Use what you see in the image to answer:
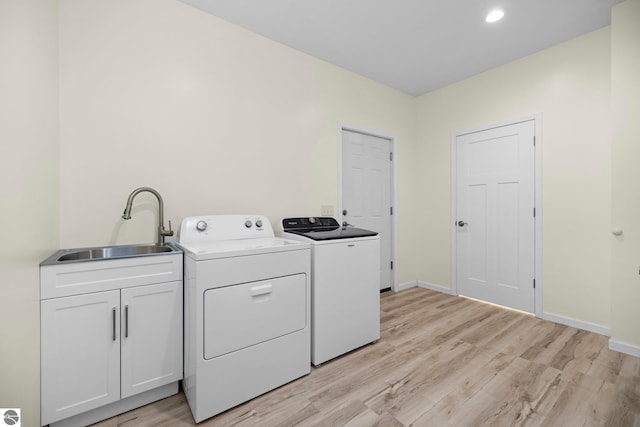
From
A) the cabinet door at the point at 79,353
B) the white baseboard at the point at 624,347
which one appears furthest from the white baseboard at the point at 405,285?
the cabinet door at the point at 79,353

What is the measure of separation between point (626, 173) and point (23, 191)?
11.8 ft

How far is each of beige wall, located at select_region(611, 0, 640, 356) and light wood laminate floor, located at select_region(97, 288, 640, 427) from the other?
28 cm

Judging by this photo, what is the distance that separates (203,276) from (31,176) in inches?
33.6

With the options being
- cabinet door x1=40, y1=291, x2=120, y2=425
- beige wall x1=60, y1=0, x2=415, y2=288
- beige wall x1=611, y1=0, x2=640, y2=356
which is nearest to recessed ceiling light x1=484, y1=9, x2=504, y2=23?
beige wall x1=611, y1=0, x2=640, y2=356

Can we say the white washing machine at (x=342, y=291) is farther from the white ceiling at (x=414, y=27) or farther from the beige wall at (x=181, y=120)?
the white ceiling at (x=414, y=27)

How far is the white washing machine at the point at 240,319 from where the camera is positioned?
1.41m

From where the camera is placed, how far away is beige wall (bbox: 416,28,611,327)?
231 centimetres

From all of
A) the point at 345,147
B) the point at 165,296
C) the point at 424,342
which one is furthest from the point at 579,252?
the point at 165,296

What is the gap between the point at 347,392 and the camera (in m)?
1.62

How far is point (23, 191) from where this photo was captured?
1.12 metres

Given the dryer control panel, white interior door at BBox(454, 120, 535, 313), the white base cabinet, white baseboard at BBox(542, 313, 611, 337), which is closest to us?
the white base cabinet

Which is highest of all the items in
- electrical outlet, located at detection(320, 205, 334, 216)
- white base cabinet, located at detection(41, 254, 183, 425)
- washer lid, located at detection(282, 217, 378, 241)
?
electrical outlet, located at detection(320, 205, 334, 216)

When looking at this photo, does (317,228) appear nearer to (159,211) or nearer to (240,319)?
(240,319)

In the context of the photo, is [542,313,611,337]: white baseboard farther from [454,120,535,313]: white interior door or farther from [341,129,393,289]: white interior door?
[341,129,393,289]: white interior door
